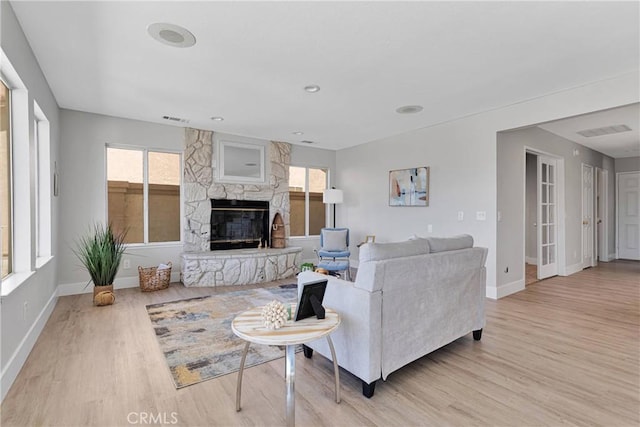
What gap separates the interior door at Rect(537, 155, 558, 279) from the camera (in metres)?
5.22

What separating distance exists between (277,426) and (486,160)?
13.0ft

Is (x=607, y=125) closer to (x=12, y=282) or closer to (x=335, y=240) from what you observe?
(x=335, y=240)

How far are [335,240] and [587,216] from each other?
5130 mm

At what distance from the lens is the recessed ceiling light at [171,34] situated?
233cm

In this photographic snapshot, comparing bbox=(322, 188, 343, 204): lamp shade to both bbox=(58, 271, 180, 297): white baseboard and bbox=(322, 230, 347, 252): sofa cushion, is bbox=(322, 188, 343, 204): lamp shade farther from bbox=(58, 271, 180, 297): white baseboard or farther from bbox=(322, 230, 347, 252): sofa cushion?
bbox=(58, 271, 180, 297): white baseboard

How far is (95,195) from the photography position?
450 centimetres

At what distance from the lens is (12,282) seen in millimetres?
2328

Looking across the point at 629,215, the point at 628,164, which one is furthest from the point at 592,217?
the point at 628,164

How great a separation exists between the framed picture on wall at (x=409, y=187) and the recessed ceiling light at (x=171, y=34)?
12.3ft

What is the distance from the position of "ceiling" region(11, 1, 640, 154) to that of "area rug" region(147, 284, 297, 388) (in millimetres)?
2473

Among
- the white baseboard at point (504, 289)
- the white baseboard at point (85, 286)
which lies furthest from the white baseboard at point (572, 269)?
the white baseboard at point (85, 286)

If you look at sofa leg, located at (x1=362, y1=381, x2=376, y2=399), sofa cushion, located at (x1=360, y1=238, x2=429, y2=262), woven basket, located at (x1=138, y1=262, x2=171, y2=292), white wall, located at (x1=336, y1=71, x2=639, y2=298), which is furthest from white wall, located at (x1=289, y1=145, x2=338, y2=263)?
sofa leg, located at (x1=362, y1=381, x2=376, y2=399)

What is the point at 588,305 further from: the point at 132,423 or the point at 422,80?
the point at 132,423

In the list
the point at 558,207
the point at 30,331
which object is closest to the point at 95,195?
the point at 30,331
